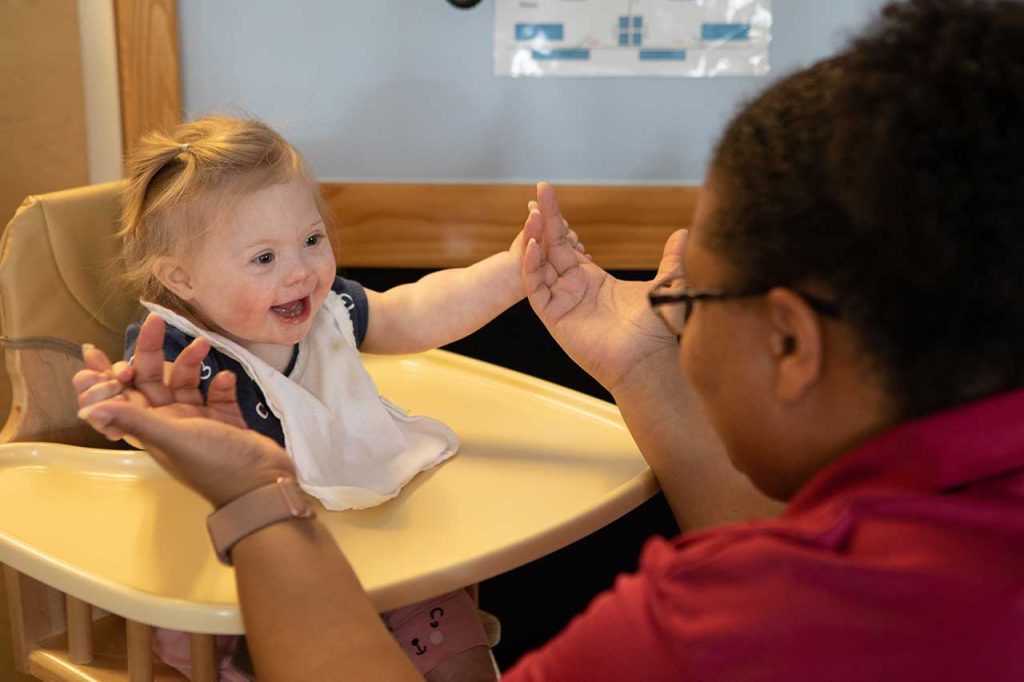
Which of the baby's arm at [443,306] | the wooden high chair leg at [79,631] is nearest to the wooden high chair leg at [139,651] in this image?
the wooden high chair leg at [79,631]

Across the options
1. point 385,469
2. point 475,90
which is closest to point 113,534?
point 385,469

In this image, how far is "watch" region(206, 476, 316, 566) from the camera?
88 centimetres

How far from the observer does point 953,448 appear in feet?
2.07

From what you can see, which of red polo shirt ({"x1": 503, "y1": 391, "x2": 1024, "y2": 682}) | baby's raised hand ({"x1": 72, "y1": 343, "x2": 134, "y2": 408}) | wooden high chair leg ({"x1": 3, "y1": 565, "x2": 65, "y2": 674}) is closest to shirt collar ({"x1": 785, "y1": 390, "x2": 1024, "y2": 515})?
red polo shirt ({"x1": 503, "y1": 391, "x2": 1024, "y2": 682})

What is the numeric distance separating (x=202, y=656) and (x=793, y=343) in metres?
0.61

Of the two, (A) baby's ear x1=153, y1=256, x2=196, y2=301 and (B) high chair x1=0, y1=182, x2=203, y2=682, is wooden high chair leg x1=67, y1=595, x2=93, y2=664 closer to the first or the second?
(B) high chair x1=0, y1=182, x2=203, y2=682

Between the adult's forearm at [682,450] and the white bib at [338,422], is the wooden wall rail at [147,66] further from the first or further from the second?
the adult's forearm at [682,450]

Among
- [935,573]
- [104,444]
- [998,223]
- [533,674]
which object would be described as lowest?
[104,444]

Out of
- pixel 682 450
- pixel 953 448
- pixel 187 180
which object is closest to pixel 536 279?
pixel 682 450

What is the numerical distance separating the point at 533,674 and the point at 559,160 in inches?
47.7

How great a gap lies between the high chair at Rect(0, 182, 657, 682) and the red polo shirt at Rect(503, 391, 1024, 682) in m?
0.37

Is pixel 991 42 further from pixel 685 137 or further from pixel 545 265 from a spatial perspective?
pixel 685 137

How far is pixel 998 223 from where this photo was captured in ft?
1.94

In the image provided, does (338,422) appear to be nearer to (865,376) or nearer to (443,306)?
(443,306)
